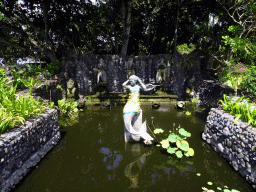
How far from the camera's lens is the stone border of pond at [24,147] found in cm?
309

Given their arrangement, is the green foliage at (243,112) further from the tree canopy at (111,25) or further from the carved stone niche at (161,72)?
the tree canopy at (111,25)

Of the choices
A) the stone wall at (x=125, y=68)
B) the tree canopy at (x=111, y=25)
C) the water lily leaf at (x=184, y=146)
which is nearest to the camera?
the water lily leaf at (x=184, y=146)

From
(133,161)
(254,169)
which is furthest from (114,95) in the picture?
(254,169)

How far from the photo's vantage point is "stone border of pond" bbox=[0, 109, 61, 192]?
3.09 metres

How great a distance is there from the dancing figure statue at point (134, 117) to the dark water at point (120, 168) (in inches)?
12.8

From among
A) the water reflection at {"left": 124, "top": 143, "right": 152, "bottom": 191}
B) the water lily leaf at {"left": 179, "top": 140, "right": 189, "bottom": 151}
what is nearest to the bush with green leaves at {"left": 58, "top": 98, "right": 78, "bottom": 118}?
the water reflection at {"left": 124, "top": 143, "right": 152, "bottom": 191}

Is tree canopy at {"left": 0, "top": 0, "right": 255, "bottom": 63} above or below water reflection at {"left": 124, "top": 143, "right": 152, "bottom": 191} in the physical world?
above

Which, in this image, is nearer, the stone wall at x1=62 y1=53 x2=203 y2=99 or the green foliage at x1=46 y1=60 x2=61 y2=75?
the green foliage at x1=46 y1=60 x2=61 y2=75

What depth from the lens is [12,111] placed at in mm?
3904

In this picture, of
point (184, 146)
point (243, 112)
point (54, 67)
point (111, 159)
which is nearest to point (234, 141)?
point (243, 112)

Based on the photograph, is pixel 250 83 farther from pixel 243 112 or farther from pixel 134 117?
pixel 134 117

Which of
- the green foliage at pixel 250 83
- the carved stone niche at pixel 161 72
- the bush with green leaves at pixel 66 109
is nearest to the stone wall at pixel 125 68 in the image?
the carved stone niche at pixel 161 72

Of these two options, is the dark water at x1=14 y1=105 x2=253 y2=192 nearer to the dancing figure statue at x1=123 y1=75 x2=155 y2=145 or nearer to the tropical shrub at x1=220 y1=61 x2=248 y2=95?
the dancing figure statue at x1=123 y1=75 x2=155 y2=145

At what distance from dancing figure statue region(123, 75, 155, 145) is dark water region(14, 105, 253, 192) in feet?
1.07
